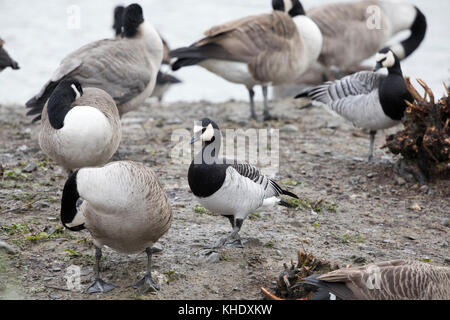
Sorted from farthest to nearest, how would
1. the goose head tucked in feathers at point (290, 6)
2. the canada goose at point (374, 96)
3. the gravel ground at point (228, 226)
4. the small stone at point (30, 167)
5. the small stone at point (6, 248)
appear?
the goose head tucked in feathers at point (290, 6), the canada goose at point (374, 96), the small stone at point (30, 167), the small stone at point (6, 248), the gravel ground at point (228, 226)

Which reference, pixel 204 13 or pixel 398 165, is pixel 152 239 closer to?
pixel 398 165

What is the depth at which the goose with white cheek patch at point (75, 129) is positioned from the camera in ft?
16.7

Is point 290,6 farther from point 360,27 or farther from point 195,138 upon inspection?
point 195,138

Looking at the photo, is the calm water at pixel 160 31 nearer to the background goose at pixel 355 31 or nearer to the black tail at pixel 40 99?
the background goose at pixel 355 31

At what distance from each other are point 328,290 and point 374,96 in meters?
3.55

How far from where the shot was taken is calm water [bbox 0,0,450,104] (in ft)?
43.7

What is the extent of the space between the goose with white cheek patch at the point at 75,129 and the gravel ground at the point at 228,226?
0.47 m

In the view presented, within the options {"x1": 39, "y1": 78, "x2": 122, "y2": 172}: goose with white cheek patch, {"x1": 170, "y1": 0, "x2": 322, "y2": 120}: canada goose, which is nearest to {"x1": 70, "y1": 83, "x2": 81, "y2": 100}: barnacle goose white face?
{"x1": 39, "y1": 78, "x2": 122, "y2": 172}: goose with white cheek patch

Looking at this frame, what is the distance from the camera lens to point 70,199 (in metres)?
3.66

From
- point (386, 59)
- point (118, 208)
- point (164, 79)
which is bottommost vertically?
point (164, 79)

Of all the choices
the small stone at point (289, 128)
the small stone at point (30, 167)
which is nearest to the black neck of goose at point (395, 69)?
the small stone at point (289, 128)

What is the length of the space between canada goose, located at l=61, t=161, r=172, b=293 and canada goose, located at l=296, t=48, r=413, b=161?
330 cm

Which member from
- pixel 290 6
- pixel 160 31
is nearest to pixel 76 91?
pixel 290 6
